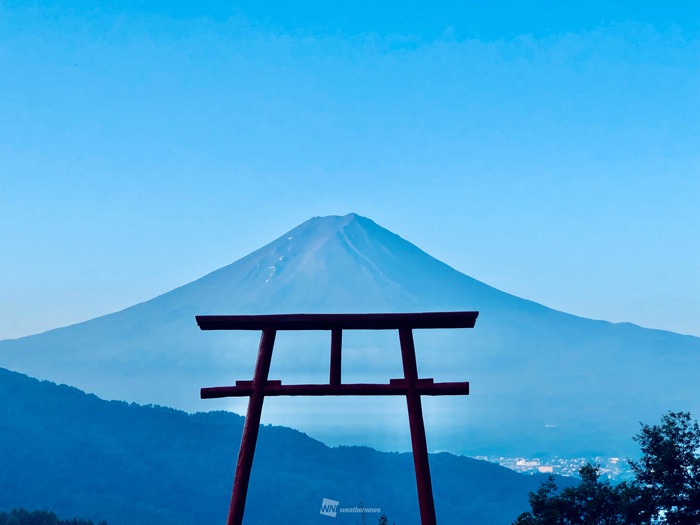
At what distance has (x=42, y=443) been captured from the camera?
88.2 meters

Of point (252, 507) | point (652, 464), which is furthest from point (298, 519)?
point (652, 464)

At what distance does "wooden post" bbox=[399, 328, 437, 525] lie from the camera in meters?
6.48

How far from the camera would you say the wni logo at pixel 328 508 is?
246ft

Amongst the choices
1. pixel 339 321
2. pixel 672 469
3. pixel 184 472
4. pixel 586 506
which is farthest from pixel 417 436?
pixel 184 472

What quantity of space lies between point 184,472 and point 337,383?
84817 mm

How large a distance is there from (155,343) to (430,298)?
54.9 metres

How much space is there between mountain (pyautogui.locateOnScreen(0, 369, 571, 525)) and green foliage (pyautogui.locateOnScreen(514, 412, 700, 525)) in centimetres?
5931

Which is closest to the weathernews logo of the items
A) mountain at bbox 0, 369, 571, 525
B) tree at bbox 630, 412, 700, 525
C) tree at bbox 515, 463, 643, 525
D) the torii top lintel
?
mountain at bbox 0, 369, 571, 525

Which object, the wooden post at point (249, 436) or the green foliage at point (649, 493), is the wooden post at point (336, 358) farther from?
the green foliage at point (649, 493)

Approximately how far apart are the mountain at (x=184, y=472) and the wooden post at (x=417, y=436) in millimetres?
68498

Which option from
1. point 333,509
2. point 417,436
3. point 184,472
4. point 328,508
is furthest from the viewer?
point 184,472

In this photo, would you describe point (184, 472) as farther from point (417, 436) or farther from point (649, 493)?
point (417, 436)

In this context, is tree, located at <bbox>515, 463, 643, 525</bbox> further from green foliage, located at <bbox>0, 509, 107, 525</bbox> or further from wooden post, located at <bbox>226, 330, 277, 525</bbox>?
green foliage, located at <bbox>0, 509, 107, 525</bbox>

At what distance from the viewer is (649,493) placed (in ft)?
49.4
